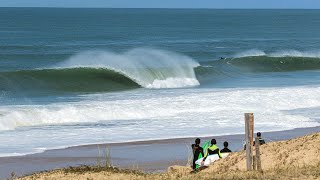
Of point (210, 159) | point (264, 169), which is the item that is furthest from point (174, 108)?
point (264, 169)

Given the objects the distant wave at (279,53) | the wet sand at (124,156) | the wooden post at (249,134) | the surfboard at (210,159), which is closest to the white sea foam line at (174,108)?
the wet sand at (124,156)

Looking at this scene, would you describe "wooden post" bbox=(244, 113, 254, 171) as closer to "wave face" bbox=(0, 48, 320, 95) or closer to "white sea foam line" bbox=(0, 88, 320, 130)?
"white sea foam line" bbox=(0, 88, 320, 130)

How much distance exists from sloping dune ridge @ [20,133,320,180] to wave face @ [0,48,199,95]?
20925 mm

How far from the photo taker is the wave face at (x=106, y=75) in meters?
35.8

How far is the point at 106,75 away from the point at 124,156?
21223mm

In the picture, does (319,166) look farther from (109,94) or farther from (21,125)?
(109,94)

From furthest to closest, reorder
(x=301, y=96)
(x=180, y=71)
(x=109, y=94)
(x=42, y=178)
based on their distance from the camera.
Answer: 1. (x=180, y=71)
2. (x=109, y=94)
3. (x=301, y=96)
4. (x=42, y=178)

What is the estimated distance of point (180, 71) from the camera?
137ft

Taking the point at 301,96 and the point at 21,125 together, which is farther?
the point at 301,96

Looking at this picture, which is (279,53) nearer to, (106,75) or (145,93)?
(106,75)

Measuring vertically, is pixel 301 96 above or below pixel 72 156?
above

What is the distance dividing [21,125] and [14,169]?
690 cm

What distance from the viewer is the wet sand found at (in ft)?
54.9

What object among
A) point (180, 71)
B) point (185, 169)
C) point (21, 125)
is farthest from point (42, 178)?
point (180, 71)
